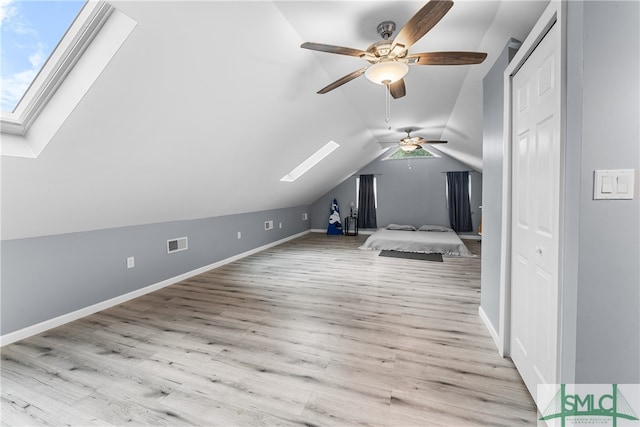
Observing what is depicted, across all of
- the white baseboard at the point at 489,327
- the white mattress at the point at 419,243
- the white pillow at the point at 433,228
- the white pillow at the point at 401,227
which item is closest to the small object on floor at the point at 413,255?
the white mattress at the point at 419,243

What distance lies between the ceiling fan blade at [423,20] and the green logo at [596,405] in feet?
5.65

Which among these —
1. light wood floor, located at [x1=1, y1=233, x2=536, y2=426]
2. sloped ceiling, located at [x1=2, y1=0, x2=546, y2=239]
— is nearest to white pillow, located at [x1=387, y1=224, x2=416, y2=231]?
sloped ceiling, located at [x1=2, y1=0, x2=546, y2=239]

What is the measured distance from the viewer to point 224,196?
3.91 metres

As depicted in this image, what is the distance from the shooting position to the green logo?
1.01 metres

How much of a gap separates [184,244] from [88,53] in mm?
2690

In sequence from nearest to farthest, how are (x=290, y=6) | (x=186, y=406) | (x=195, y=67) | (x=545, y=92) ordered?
(x=545, y=92)
(x=186, y=406)
(x=290, y=6)
(x=195, y=67)

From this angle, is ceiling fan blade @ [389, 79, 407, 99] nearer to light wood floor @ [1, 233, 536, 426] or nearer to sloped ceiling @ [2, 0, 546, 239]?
sloped ceiling @ [2, 0, 546, 239]

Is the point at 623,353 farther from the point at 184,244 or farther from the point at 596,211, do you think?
the point at 184,244

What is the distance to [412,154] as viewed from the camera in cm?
721

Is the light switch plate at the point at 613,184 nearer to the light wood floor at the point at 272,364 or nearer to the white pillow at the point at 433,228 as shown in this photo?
the light wood floor at the point at 272,364

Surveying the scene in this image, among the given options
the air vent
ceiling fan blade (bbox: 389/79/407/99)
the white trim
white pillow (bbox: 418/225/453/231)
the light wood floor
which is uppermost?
ceiling fan blade (bbox: 389/79/407/99)

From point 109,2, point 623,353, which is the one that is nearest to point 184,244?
point 109,2

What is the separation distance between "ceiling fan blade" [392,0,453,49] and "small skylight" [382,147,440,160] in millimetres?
5687

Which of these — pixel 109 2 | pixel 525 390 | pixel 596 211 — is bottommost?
pixel 525 390
